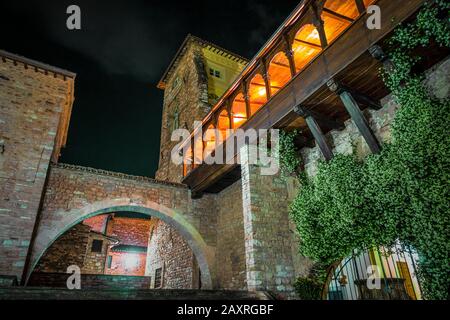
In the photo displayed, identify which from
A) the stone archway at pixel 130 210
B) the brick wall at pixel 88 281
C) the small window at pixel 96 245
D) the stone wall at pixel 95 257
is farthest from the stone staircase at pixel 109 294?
the small window at pixel 96 245

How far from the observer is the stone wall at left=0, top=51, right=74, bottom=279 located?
7.48 metres

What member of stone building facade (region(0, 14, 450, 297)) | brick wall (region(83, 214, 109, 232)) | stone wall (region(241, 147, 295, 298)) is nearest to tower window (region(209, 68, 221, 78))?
stone building facade (region(0, 14, 450, 297))

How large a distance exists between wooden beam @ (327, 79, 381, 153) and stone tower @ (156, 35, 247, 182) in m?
8.88

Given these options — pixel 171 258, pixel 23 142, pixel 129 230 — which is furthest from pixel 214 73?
pixel 129 230

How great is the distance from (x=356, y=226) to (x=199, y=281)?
753 cm

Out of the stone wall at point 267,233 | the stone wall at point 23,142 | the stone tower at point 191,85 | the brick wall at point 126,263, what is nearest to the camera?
the stone wall at point 267,233

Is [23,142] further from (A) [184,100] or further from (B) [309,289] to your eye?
(B) [309,289]

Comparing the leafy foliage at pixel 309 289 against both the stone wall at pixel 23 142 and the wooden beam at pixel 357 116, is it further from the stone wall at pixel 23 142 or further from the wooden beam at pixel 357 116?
the stone wall at pixel 23 142

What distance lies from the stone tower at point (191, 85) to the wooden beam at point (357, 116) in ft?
29.1

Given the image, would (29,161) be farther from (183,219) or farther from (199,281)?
(199,281)

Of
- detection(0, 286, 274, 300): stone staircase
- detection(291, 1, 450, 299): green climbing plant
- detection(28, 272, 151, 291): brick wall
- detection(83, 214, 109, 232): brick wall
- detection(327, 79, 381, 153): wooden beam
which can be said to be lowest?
detection(0, 286, 274, 300): stone staircase

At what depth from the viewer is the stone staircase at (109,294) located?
437 centimetres

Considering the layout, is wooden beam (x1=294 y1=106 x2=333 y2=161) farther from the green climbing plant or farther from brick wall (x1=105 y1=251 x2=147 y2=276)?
brick wall (x1=105 y1=251 x2=147 y2=276)
